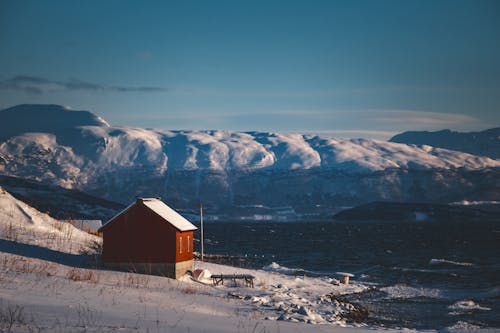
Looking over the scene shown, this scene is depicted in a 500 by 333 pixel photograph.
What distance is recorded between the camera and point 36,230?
44531 mm

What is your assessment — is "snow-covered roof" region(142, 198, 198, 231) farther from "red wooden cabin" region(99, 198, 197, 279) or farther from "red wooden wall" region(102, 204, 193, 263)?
"red wooden wall" region(102, 204, 193, 263)

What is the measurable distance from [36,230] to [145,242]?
11.5 meters

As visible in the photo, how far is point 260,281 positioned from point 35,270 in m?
18.0

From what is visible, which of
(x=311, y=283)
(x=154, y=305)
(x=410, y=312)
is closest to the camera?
(x=154, y=305)

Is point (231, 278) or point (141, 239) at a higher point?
point (141, 239)

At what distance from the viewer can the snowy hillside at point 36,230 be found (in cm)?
4150

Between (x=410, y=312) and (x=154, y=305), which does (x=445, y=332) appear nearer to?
(x=410, y=312)

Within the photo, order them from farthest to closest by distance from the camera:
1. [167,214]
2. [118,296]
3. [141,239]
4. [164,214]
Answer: [167,214] < [164,214] < [141,239] < [118,296]

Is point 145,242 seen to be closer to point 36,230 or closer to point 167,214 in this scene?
point 167,214

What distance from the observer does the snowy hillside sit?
4150cm

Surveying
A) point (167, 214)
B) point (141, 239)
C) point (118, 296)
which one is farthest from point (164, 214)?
point (118, 296)

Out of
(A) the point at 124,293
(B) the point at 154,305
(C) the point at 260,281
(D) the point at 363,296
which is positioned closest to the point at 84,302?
(B) the point at 154,305

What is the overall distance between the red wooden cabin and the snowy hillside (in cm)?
508

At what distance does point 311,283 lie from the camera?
48094mm
